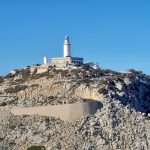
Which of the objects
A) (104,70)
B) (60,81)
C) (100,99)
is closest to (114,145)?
(100,99)

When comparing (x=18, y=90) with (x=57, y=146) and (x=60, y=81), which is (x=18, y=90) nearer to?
(x=60, y=81)

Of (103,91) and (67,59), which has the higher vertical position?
(67,59)

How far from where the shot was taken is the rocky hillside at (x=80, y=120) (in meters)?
72.6

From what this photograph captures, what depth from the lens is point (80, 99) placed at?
3113 inches

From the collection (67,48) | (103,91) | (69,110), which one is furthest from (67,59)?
(69,110)

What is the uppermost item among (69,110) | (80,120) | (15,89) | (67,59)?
(67,59)

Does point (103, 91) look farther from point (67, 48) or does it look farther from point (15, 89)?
point (67, 48)

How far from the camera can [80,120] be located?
75.4 m

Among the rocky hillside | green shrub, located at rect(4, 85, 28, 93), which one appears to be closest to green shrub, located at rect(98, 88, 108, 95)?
the rocky hillside

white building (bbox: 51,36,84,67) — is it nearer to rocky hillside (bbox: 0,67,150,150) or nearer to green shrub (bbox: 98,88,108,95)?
rocky hillside (bbox: 0,67,150,150)

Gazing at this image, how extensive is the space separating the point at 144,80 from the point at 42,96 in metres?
19.8

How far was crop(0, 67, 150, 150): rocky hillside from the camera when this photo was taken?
238ft

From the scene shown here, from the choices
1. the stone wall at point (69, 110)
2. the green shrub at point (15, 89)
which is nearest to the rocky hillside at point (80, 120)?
the green shrub at point (15, 89)

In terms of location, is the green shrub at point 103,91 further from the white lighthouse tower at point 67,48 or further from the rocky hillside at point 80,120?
the white lighthouse tower at point 67,48
